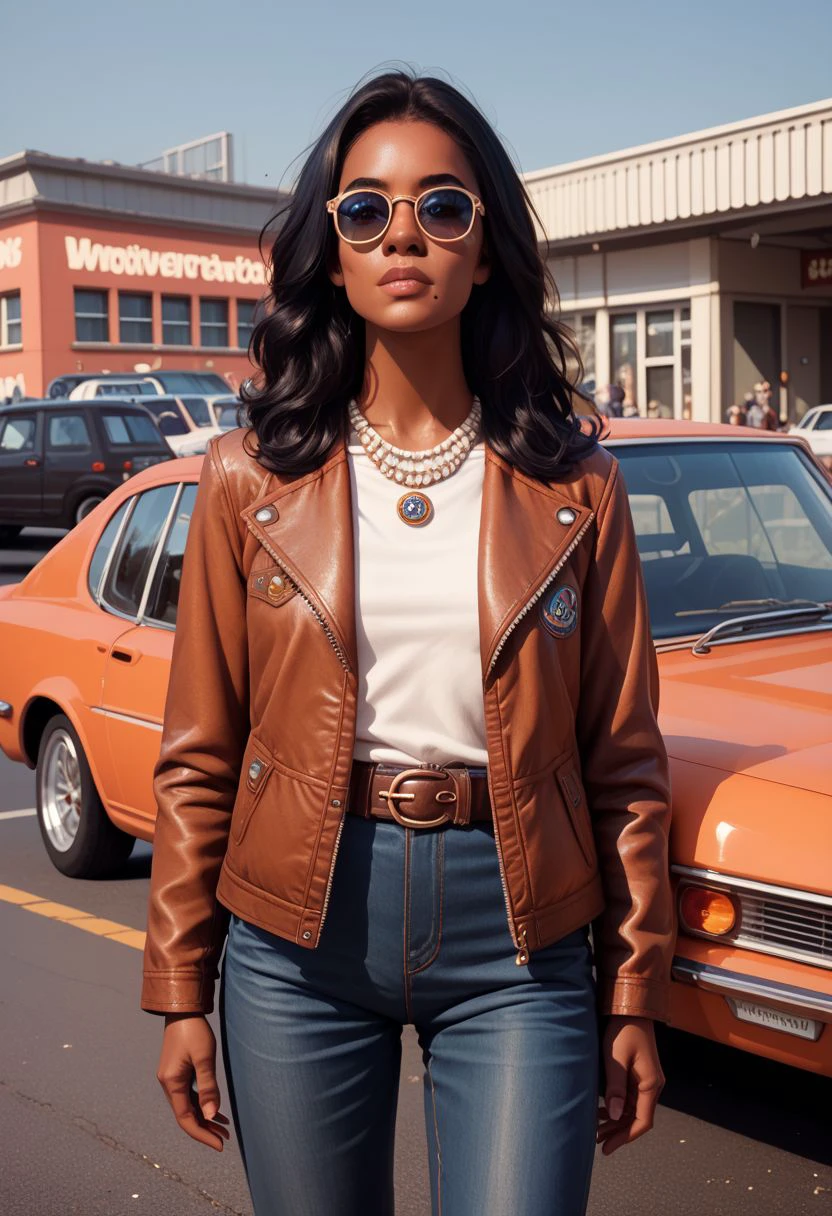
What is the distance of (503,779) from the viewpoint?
82.0 inches

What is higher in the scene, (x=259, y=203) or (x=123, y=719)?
(x=259, y=203)

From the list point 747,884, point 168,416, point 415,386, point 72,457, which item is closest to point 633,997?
point 415,386

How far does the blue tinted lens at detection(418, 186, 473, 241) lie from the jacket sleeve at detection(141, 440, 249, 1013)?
0.46m

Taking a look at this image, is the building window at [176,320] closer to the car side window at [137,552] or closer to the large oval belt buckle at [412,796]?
the car side window at [137,552]

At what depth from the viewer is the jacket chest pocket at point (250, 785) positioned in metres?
2.19

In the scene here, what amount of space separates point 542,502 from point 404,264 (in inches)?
14.8

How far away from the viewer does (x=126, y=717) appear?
5.55 metres

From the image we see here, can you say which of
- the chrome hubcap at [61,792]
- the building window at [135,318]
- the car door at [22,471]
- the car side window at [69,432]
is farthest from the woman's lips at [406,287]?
the building window at [135,318]

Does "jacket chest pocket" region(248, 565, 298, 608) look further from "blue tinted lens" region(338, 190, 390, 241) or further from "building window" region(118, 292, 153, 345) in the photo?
"building window" region(118, 292, 153, 345)

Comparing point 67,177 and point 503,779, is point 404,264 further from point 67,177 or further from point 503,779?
point 67,177

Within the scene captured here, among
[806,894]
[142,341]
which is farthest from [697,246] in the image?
[806,894]

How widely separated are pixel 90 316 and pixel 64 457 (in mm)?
23877

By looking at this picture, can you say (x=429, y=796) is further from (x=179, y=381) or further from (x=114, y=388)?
(x=179, y=381)

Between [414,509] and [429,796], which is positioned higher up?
[414,509]
